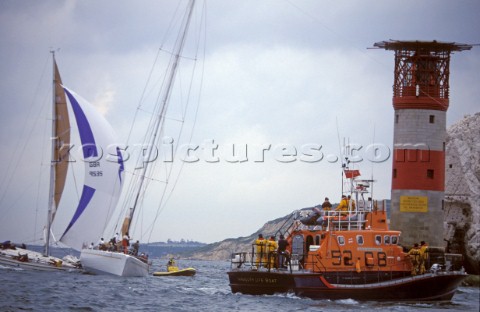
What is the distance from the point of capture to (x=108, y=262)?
1959 inches

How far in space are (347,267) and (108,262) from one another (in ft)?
58.0

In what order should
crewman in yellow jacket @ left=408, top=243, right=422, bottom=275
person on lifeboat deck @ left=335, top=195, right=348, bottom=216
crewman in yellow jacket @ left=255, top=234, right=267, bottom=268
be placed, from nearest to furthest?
crewman in yellow jacket @ left=408, top=243, right=422, bottom=275 → crewman in yellow jacket @ left=255, top=234, right=267, bottom=268 → person on lifeboat deck @ left=335, top=195, right=348, bottom=216

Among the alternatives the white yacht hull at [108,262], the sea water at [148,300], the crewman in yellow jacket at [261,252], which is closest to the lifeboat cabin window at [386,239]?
the sea water at [148,300]

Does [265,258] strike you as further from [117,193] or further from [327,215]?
[117,193]

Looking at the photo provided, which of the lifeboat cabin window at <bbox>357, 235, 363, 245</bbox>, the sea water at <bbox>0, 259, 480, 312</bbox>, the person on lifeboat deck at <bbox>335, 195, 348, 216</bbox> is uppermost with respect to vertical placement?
the person on lifeboat deck at <bbox>335, 195, 348, 216</bbox>

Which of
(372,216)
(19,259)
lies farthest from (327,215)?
(19,259)

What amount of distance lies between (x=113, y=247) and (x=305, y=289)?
61.2 ft

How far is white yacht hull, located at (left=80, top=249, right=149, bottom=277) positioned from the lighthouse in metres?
16.2

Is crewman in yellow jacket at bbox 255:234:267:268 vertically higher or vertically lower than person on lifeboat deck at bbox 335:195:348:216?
lower

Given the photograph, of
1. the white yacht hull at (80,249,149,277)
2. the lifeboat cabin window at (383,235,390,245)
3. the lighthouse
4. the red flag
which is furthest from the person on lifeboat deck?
the white yacht hull at (80,249,149,277)

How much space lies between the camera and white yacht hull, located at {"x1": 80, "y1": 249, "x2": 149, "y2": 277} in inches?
1956

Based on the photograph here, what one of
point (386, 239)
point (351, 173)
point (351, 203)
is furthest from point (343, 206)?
point (386, 239)

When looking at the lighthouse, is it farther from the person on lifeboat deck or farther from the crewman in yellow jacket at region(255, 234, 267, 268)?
the crewman in yellow jacket at region(255, 234, 267, 268)

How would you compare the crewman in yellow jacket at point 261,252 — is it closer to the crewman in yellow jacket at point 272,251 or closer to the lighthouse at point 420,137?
the crewman in yellow jacket at point 272,251
